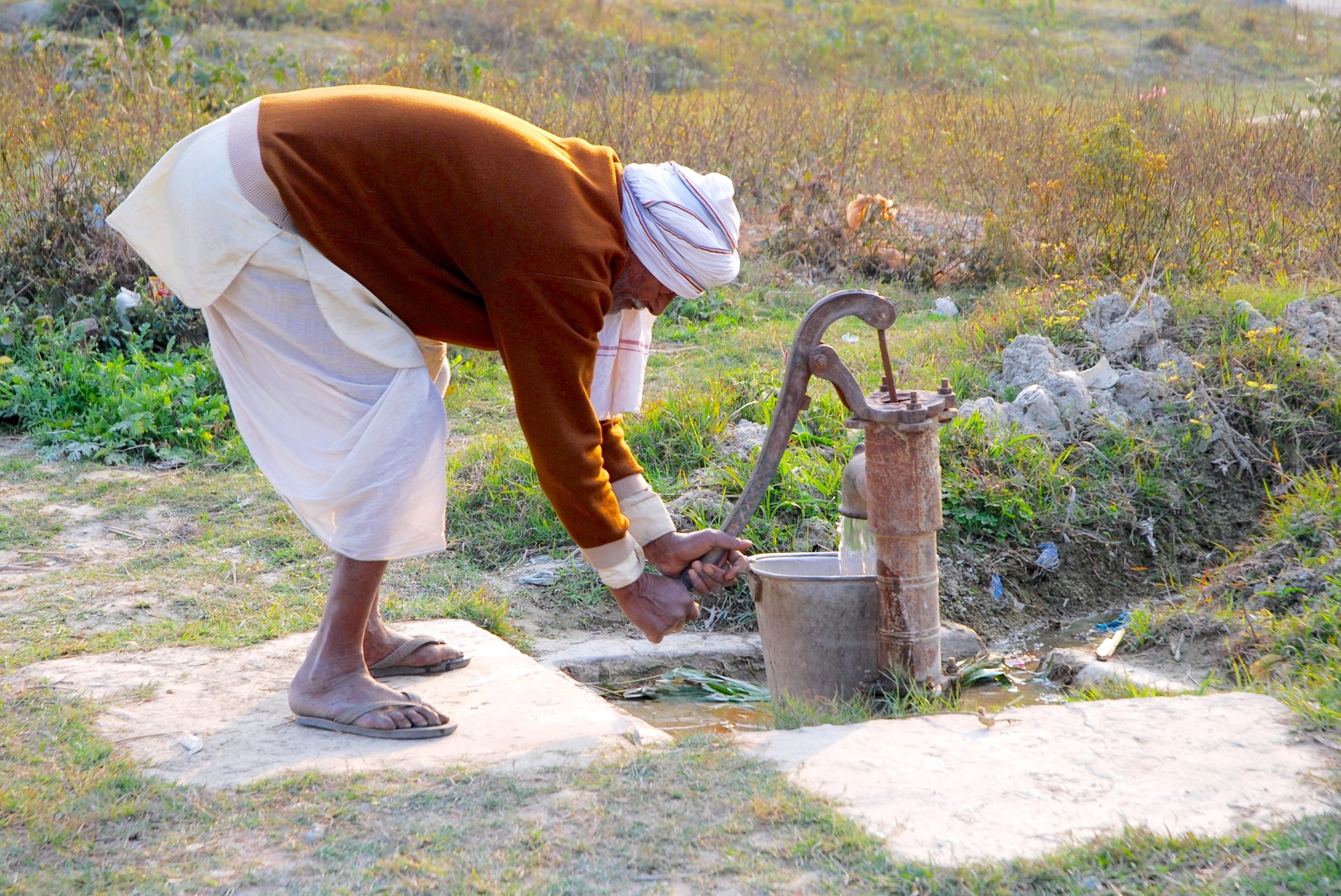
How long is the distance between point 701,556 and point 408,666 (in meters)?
0.91

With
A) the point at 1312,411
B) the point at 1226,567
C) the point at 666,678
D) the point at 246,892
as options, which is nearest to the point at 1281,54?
the point at 1312,411

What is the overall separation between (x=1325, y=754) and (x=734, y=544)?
1268mm

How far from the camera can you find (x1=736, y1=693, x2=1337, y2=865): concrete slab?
201 cm

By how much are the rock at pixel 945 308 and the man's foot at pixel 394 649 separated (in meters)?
4.33

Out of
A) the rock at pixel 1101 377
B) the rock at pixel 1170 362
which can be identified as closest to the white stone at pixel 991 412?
the rock at pixel 1101 377

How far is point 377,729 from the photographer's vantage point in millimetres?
2598

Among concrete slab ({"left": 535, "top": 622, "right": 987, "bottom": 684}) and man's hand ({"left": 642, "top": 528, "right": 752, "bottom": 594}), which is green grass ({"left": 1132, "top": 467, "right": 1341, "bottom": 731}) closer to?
concrete slab ({"left": 535, "top": 622, "right": 987, "bottom": 684})

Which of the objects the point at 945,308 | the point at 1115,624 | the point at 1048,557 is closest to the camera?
the point at 1115,624

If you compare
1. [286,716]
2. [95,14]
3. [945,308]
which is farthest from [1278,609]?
[95,14]

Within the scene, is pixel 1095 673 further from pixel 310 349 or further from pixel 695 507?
pixel 310 349

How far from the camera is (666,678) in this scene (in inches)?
135

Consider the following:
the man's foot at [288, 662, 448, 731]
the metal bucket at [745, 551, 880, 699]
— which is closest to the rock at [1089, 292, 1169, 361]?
the metal bucket at [745, 551, 880, 699]

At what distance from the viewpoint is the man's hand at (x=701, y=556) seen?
8.71 feet

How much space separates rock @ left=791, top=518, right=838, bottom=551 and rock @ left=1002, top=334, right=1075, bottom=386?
1354 millimetres
